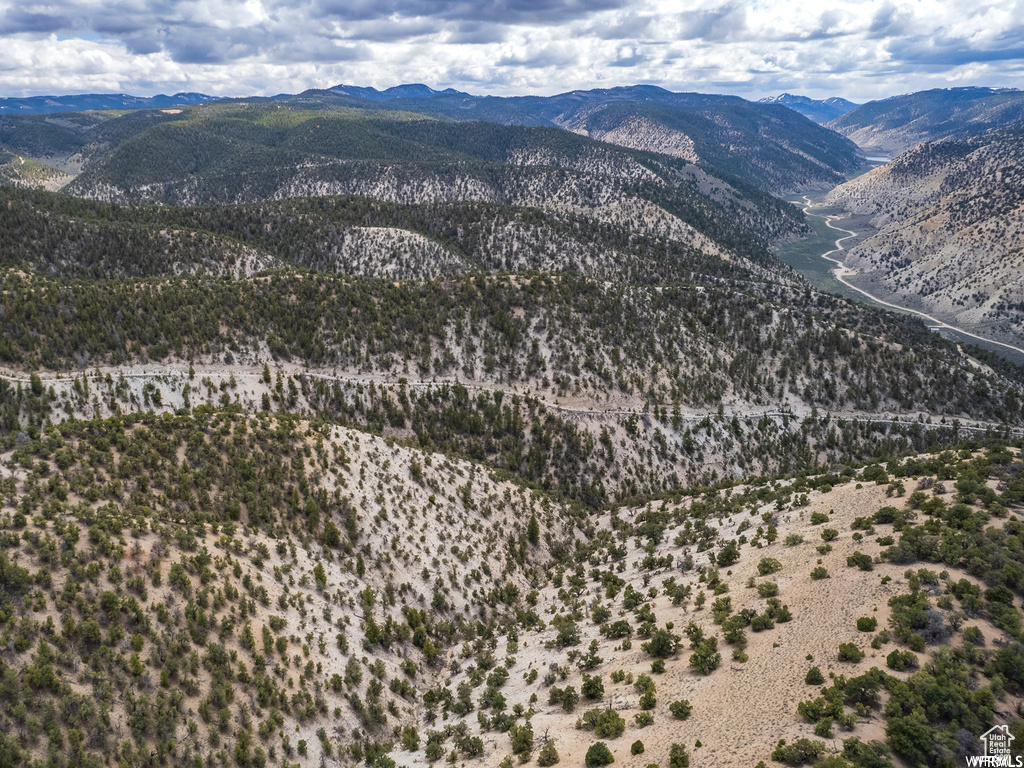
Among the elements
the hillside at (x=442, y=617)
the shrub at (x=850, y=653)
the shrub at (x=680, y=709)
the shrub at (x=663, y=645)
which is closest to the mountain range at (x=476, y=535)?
the hillside at (x=442, y=617)

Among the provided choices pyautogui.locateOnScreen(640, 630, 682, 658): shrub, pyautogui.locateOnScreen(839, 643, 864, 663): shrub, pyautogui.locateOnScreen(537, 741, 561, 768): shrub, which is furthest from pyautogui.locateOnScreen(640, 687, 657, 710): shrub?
pyautogui.locateOnScreen(839, 643, 864, 663): shrub

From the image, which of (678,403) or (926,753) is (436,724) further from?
(678,403)

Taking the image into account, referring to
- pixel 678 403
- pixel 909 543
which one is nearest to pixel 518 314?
pixel 678 403

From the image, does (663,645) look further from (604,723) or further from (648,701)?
(604,723)

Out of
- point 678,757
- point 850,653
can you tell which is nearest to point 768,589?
point 850,653

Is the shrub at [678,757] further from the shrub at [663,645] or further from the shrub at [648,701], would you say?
the shrub at [663,645]
